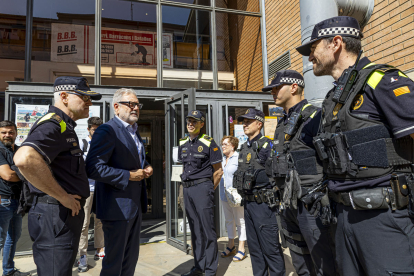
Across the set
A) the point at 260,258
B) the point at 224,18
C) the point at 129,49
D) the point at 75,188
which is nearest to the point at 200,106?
the point at 129,49

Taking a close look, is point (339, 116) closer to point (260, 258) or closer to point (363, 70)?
point (363, 70)

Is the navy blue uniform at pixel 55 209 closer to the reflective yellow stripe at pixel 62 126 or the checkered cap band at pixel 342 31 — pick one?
the reflective yellow stripe at pixel 62 126

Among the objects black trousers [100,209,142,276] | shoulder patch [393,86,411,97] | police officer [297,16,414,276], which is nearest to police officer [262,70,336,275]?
police officer [297,16,414,276]

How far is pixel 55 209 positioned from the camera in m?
2.01

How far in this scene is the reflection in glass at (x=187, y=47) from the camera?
21.3ft

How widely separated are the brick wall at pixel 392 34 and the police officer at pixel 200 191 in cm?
271

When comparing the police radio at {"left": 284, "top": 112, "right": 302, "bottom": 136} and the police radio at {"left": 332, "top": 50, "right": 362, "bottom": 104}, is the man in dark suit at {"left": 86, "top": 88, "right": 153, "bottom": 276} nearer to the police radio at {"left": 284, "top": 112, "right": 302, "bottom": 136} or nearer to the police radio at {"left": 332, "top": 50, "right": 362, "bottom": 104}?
the police radio at {"left": 284, "top": 112, "right": 302, "bottom": 136}

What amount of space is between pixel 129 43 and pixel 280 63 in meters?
3.55

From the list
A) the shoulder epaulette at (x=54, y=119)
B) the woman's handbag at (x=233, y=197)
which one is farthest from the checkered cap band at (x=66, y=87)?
the woman's handbag at (x=233, y=197)

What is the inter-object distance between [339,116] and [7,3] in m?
7.03

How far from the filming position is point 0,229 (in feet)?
11.7

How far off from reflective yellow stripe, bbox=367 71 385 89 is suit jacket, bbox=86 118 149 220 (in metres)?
1.95

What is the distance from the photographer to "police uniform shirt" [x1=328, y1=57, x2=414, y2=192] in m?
1.40

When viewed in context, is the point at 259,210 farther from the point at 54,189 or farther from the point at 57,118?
the point at 57,118
